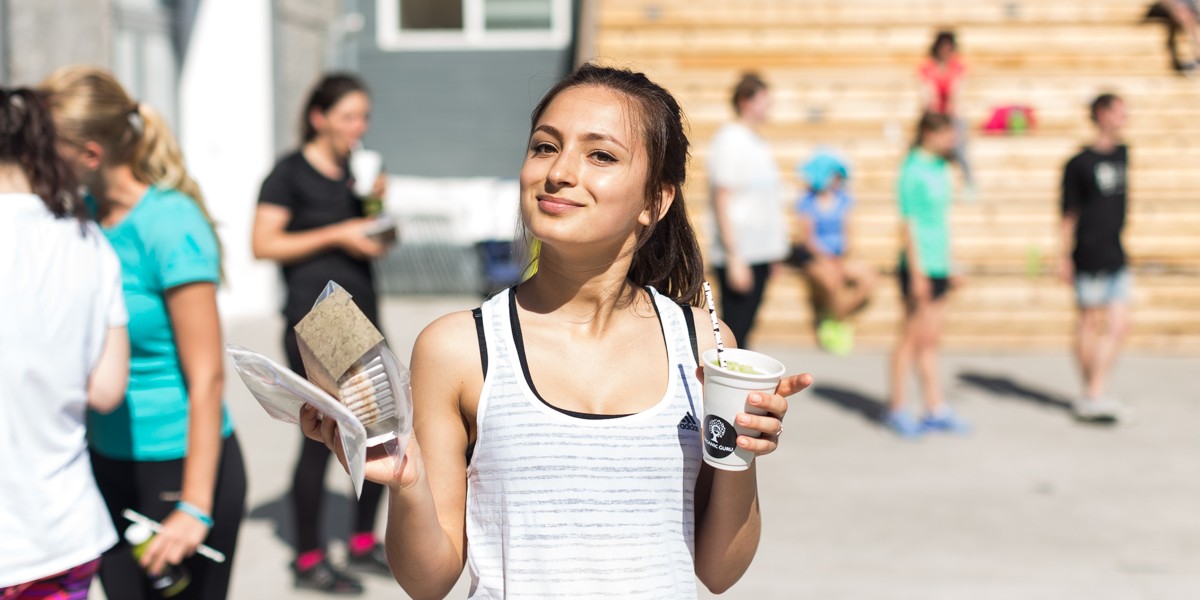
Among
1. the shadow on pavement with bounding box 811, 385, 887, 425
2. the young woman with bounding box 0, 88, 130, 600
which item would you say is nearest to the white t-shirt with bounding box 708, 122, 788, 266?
the shadow on pavement with bounding box 811, 385, 887, 425

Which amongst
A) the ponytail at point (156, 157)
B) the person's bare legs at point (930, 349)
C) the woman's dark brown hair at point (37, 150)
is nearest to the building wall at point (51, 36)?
the ponytail at point (156, 157)

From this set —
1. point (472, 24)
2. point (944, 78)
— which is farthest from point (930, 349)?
point (472, 24)

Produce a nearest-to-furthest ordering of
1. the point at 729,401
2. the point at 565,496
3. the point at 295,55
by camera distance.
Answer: the point at 729,401, the point at 565,496, the point at 295,55

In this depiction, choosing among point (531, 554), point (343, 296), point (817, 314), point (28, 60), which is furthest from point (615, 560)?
point (817, 314)

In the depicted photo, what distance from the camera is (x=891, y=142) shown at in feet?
41.3

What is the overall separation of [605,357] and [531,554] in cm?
37

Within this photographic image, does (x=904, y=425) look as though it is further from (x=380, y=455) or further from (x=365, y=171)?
(x=380, y=455)

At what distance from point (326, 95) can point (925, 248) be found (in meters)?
4.01

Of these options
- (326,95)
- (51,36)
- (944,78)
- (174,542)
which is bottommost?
(174,542)

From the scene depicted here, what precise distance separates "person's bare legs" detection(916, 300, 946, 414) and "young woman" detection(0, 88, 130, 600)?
5.79 meters

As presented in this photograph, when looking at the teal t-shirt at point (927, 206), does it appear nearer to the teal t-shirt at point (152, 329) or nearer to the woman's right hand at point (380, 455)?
the teal t-shirt at point (152, 329)

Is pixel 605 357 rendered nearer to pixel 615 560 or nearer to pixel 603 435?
pixel 603 435

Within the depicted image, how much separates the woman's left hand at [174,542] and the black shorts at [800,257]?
8.41 meters

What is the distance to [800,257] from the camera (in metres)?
11.1
